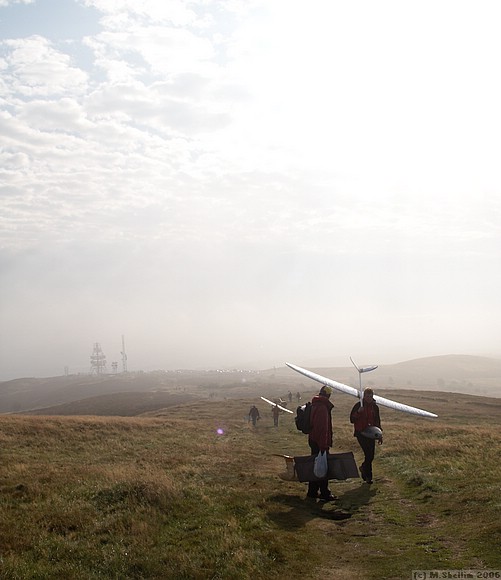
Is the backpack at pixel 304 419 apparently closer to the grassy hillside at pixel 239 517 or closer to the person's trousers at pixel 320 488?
the person's trousers at pixel 320 488

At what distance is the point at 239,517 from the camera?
10.6 meters

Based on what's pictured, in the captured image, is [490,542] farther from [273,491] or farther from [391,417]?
[391,417]

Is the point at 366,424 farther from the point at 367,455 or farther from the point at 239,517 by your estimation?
the point at 239,517

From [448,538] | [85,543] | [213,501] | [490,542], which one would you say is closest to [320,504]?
[213,501]

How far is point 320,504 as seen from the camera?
474 inches

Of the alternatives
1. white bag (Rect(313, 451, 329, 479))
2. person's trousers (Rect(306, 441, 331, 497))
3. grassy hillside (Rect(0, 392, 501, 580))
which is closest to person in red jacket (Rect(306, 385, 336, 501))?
person's trousers (Rect(306, 441, 331, 497))

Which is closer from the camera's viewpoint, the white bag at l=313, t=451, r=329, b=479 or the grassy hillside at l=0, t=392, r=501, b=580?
the grassy hillside at l=0, t=392, r=501, b=580

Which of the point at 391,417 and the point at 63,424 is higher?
the point at 63,424

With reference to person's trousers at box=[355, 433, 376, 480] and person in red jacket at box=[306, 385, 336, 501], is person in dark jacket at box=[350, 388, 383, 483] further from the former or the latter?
person in red jacket at box=[306, 385, 336, 501]

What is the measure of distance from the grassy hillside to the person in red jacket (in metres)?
0.50

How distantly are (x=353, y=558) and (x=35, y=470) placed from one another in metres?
12.4

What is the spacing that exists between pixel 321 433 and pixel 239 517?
331cm

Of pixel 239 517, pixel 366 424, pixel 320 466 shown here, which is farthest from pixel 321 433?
pixel 239 517

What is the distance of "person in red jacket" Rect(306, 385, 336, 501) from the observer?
12.5m
